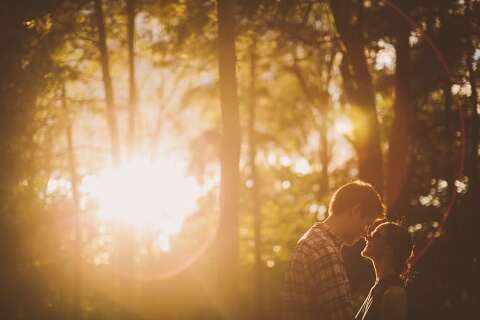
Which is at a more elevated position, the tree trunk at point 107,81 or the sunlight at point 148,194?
the tree trunk at point 107,81

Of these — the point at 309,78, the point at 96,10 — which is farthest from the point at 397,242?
the point at 309,78

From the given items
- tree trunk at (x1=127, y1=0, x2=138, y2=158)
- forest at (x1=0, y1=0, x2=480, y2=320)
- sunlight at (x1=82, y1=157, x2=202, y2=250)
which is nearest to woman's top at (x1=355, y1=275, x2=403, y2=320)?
forest at (x1=0, y1=0, x2=480, y2=320)

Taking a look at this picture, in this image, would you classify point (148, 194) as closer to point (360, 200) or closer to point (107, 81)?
point (107, 81)

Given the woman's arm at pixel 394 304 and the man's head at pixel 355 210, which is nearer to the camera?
the woman's arm at pixel 394 304

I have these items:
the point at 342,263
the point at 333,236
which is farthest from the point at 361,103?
the point at 342,263

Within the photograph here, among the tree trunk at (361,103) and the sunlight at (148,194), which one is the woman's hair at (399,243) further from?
the sunlight at (148,194)

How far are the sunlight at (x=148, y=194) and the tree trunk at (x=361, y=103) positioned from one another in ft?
20.2

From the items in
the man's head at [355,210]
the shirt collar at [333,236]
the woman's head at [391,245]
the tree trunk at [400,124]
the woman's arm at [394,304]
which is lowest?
the woman's arm at [394,304]

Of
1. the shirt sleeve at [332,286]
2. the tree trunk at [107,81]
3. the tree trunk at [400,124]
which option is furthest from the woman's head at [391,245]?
the tree trunk at [107,81]

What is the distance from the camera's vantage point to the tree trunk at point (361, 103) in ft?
39.8

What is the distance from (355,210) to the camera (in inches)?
176

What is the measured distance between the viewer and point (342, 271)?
13.9ft

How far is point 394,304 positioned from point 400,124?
32.9ft

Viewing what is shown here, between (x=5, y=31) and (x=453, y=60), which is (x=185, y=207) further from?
(x=5, y=31)
